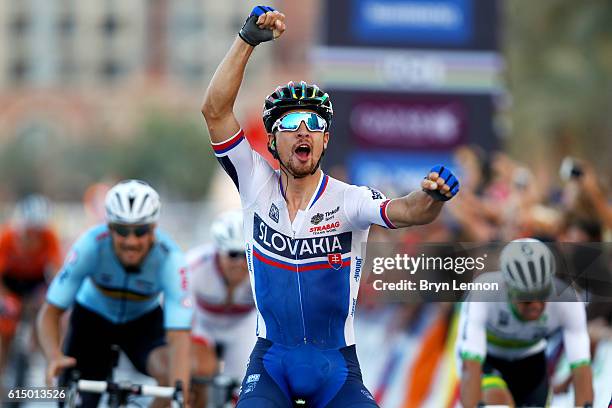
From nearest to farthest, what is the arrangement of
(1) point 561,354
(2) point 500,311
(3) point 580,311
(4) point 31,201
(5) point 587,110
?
(3) point 580,311 → (2) point 500,311 → (1) point 561,354 → (4) point 31,201 → (5) point 587,110

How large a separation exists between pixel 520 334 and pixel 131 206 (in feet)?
8.72

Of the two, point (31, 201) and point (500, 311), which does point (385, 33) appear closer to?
point (31, 201)

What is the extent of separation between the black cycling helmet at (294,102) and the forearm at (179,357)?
226cm

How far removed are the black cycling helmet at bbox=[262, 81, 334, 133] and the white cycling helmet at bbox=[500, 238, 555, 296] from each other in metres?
1.62

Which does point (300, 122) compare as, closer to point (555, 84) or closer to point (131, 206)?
point (131, 206)

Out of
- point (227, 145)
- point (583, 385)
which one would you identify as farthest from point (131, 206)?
point (583, 385)

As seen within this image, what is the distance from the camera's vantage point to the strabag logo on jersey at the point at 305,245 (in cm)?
657

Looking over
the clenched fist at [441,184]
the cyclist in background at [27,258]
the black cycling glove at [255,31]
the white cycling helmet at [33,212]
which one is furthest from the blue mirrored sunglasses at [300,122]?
the cyclist in background at [27,258]

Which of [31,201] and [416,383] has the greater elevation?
[31,201]

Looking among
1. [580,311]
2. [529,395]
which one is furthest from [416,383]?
[580,311]

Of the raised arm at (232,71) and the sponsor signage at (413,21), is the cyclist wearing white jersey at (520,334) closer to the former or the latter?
the raised arm at (232,71)

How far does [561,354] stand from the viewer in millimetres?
10141

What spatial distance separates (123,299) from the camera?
938 centimetres

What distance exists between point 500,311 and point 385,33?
331 inches
